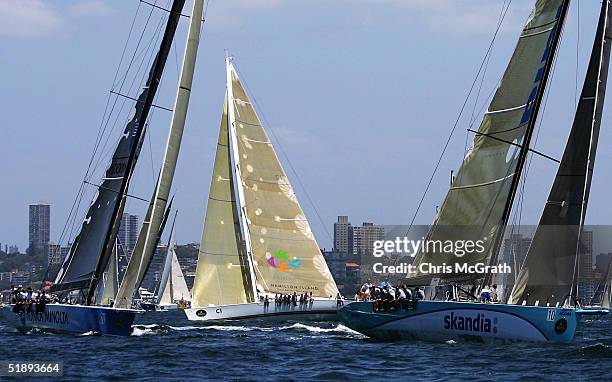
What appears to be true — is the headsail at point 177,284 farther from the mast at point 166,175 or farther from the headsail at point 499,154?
the headsail at point 499,154

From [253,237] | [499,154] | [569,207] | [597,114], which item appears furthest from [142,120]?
[253,237]

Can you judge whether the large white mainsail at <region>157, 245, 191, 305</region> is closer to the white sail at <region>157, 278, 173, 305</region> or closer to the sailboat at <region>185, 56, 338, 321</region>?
the white sail at <region>157, 278, 173, 305</region>

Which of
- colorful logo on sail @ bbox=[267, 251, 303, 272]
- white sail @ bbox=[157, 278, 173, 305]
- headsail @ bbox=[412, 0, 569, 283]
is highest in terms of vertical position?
headsail @ bbox=[412, 0, 569, 283]

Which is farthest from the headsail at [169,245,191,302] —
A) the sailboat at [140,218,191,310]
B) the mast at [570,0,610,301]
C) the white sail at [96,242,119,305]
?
the mast at [570,0,610,301]

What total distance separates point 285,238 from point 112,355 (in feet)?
80.0

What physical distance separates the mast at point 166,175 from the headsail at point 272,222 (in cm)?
1627

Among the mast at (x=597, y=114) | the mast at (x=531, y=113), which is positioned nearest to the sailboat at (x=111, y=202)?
the mast at (x=531, y=113)

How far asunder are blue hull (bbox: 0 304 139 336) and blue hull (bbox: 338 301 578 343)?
Result: 8.08m

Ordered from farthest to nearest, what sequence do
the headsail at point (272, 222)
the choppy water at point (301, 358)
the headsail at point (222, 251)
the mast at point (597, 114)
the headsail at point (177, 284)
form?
1. the headsail at point (177, 284)
2. the headsail at point (272, 222)
3. the headsail at point (222, 251)
4. the mast at point (597, 114)
5. the choppy water at point (301, 358)

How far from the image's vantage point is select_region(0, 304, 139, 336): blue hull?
123 ft

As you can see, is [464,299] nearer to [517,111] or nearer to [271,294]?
[517,111]

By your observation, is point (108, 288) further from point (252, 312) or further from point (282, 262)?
point (282, 262)

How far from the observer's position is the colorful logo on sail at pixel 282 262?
55.5 m

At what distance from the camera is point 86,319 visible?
37.9m
